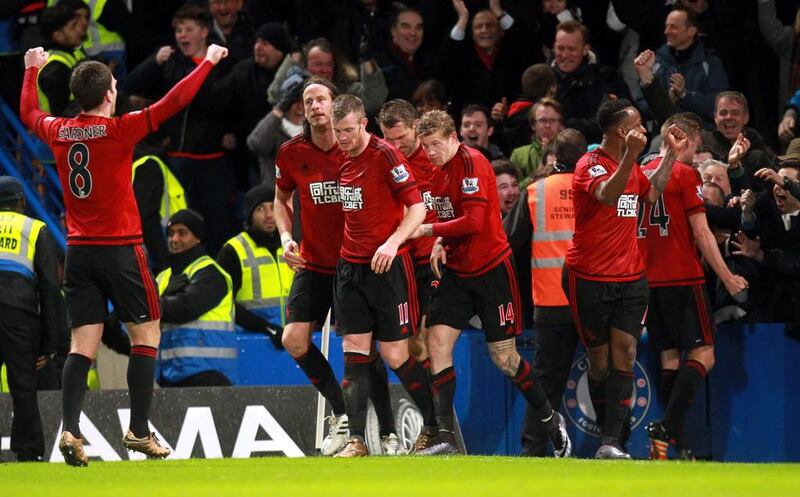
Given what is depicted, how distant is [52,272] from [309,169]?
7.87 ft

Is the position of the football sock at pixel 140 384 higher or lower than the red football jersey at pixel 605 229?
lower

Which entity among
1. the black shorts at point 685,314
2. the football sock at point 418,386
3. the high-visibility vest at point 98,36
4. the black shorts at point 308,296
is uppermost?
the high-visibility vest at point 98,36

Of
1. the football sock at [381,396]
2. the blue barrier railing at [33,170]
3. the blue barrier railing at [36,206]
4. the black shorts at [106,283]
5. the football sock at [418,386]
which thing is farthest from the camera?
the blue barrier railing at [33,170]

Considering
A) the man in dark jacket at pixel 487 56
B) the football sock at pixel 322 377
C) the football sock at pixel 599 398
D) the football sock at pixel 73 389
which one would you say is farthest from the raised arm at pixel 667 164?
the man in dark jacket at pixel 487 56

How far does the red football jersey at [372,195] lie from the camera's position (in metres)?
9.64

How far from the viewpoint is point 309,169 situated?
1007cm

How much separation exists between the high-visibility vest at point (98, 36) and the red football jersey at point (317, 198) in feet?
19.5

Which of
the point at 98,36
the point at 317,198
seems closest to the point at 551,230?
the point at 317,198

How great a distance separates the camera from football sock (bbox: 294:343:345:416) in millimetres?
10227

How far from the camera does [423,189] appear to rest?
1101cm

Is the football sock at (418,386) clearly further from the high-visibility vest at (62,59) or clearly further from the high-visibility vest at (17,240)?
the high-visibility vest at (62,59)

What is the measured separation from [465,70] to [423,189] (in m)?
4.03

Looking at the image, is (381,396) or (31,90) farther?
(381,396)

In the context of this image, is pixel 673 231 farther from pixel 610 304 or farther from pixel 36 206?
pixel 36 206
